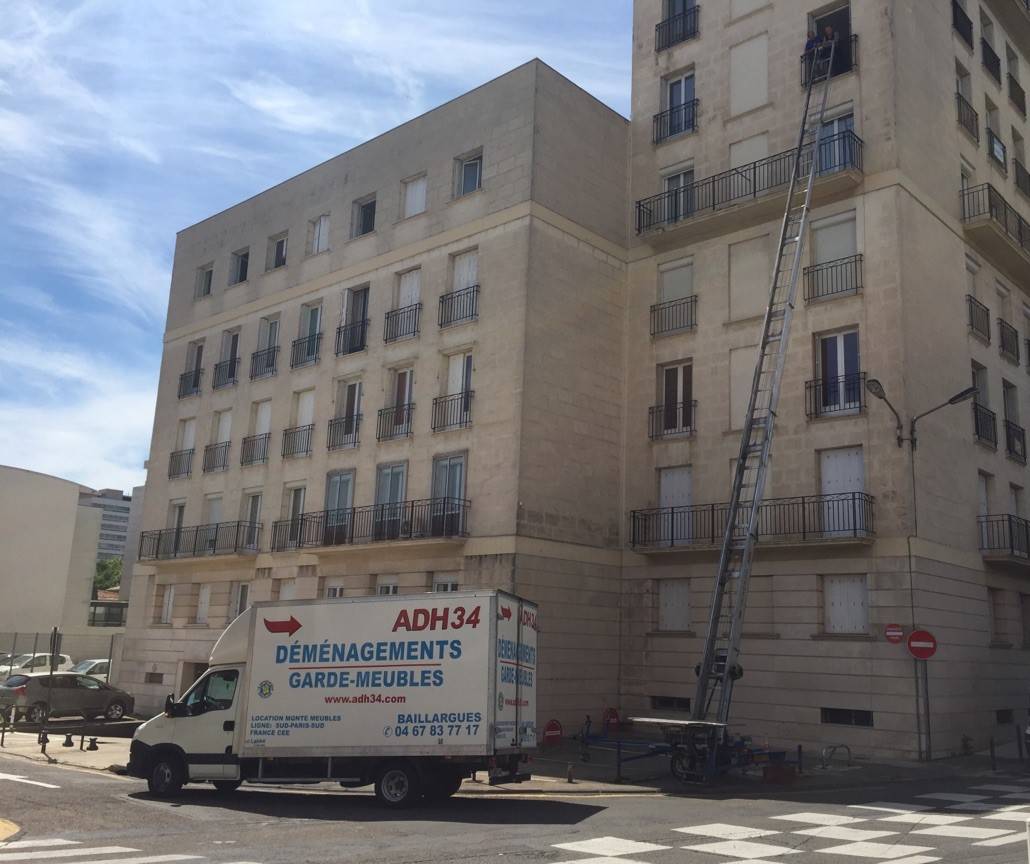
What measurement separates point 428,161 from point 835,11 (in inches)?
482

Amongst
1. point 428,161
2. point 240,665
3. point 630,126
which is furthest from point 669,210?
point 240,665

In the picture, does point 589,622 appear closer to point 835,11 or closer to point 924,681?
point 924,681

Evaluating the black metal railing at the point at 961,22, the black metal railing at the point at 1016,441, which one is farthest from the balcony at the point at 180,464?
the black metal railing at the point at 961,22


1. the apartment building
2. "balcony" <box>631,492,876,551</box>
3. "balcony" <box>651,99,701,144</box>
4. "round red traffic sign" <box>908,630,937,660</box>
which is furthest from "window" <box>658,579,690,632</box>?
"balcony" <box>651,99,701,144</box>

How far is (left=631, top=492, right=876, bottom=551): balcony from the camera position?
2361 cm

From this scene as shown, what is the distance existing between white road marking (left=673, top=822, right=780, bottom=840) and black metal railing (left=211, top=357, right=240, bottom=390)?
26.7 meters

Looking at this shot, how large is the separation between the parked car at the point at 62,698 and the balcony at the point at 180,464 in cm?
804

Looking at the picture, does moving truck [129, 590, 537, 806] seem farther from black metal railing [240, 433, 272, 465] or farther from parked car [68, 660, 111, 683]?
parked car [68, 660, 111, 683]

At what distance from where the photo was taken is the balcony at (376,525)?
27.2 meters

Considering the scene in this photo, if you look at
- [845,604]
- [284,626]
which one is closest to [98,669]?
[284,626]

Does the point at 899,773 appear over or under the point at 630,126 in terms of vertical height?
under

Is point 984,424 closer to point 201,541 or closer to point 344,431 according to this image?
point 344,431

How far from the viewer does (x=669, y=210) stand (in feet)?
97.5

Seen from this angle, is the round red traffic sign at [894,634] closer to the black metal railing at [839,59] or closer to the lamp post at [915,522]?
the lamp post at [915,522]
